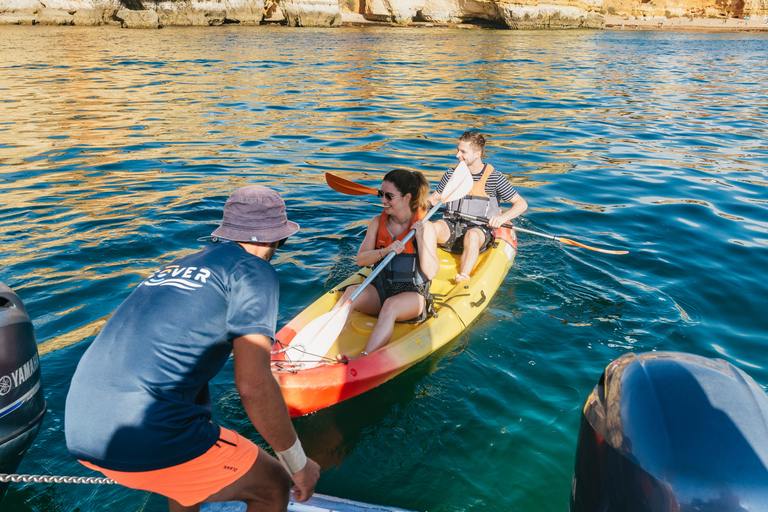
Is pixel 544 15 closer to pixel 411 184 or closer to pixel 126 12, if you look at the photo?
pixel 126 12

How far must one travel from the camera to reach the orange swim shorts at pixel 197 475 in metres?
1.99

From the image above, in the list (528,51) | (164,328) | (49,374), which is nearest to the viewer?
(164,328)

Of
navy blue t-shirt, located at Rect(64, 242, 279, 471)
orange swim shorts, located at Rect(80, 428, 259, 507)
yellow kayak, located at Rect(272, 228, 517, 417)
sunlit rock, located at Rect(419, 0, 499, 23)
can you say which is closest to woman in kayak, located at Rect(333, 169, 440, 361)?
yellow kayak, located at Rect(272, 228, 517, 417)

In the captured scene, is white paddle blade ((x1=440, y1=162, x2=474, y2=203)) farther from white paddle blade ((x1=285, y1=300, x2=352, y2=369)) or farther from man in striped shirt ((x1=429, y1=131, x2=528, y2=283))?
white paddle blade ((x1=285, y1=300, x2=352, y2=369))

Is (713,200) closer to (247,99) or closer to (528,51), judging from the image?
(247,99)

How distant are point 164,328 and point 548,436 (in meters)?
2.83

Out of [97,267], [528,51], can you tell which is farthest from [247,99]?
[528,51]

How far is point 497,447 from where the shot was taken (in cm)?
358

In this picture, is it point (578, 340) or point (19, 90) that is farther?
point (19, 90)

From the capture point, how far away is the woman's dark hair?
4.34 metres

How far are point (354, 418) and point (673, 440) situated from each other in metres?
2.51

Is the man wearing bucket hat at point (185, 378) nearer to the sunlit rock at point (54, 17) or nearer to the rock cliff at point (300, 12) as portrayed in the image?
the rock cliff at point (300, 12)

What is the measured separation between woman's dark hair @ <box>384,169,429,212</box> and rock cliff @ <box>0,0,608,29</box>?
159ft

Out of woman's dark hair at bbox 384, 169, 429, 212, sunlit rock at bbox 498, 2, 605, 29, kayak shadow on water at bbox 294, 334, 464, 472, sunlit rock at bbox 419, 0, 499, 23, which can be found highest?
sunlit rock at bbox 419, 0, 499, 23
